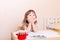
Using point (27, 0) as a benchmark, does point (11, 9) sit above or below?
below

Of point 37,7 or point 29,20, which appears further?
point 37,7

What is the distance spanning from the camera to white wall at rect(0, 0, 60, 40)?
6.03 ft

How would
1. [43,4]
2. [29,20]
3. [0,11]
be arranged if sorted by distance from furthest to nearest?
[43,4] → [0,11] → [29,20]

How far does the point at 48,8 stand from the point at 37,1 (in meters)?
0.20

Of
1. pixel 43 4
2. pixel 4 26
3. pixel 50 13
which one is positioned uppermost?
pixel 43 4

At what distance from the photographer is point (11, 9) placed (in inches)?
72.9

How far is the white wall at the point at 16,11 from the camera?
1837 mm

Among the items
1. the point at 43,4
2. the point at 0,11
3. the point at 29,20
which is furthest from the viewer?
the point at 43,4

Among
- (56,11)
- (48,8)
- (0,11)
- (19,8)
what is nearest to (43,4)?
(48,8)

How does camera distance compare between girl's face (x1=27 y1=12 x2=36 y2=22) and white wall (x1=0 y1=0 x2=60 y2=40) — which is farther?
white wall (x1=0 y1=0 x2=60 y2=40)

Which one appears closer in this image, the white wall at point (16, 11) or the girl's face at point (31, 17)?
the girl's face at point (31, 17)

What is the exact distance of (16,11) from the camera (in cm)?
187

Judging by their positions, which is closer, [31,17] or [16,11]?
[31,17]

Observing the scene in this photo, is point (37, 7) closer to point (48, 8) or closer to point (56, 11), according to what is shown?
point (48, 8)
